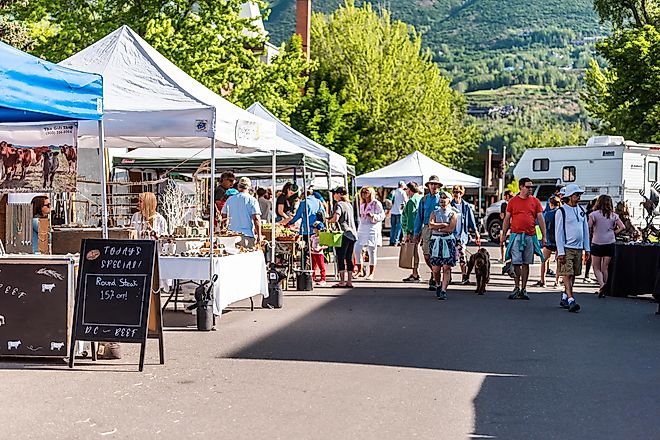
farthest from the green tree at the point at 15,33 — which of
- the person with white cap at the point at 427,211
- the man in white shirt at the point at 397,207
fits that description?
the person with white cap at the point at 427,211

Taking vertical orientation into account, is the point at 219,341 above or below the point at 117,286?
below

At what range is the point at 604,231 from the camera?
18.2 m

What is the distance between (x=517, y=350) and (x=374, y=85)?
140ft

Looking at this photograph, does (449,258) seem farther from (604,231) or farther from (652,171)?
(652,171)

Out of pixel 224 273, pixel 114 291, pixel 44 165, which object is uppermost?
pixel 44 165

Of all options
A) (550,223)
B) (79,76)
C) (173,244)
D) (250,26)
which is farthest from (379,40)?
(79,76)

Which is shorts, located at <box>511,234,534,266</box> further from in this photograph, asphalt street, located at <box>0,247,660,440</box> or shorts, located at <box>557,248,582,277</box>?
asphalt street, located at <box>0,247,660,440</box>

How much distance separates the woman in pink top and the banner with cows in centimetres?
1067

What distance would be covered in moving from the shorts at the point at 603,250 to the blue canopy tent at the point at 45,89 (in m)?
11.1

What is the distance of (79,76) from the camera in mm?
9680

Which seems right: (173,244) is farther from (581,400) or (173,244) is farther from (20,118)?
(581,400)

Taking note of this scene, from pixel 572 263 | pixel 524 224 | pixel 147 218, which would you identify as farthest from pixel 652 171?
pixel 147 218

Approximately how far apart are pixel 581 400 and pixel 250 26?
23.0 metres

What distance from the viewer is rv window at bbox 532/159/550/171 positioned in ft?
110
